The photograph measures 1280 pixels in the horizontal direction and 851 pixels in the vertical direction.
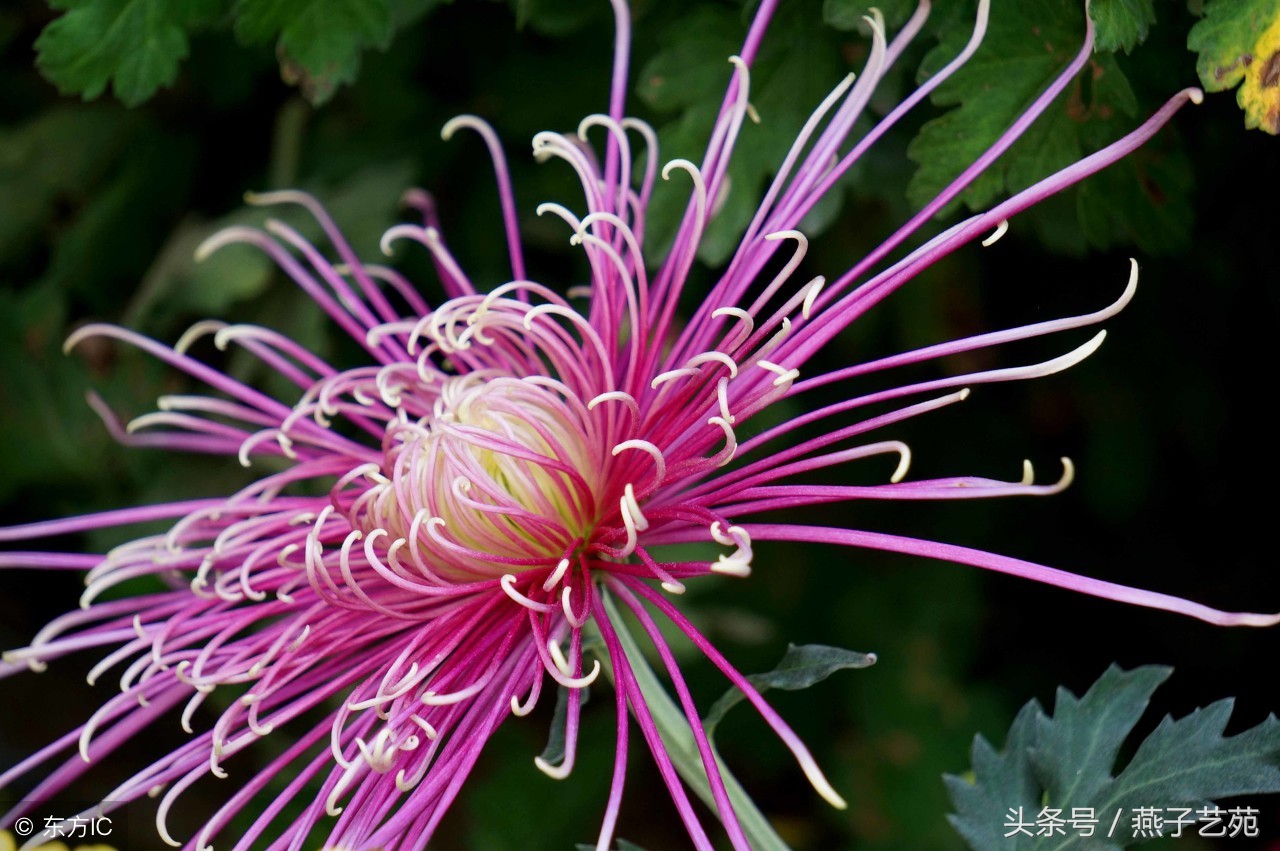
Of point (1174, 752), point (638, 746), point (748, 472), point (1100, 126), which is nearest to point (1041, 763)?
point (1174, 752)

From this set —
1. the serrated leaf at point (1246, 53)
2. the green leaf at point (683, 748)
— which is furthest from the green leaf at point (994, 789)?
the serrated leaf at point (1246, 53)

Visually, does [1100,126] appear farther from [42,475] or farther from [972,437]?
[42,475]

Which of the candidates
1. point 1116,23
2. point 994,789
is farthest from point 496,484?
point 1116,23

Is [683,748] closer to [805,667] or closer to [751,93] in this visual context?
[805,667]

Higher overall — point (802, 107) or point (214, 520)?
point (802, 107)

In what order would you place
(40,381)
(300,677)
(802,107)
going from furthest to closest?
(40,381)
(802,107)
(300,677)
